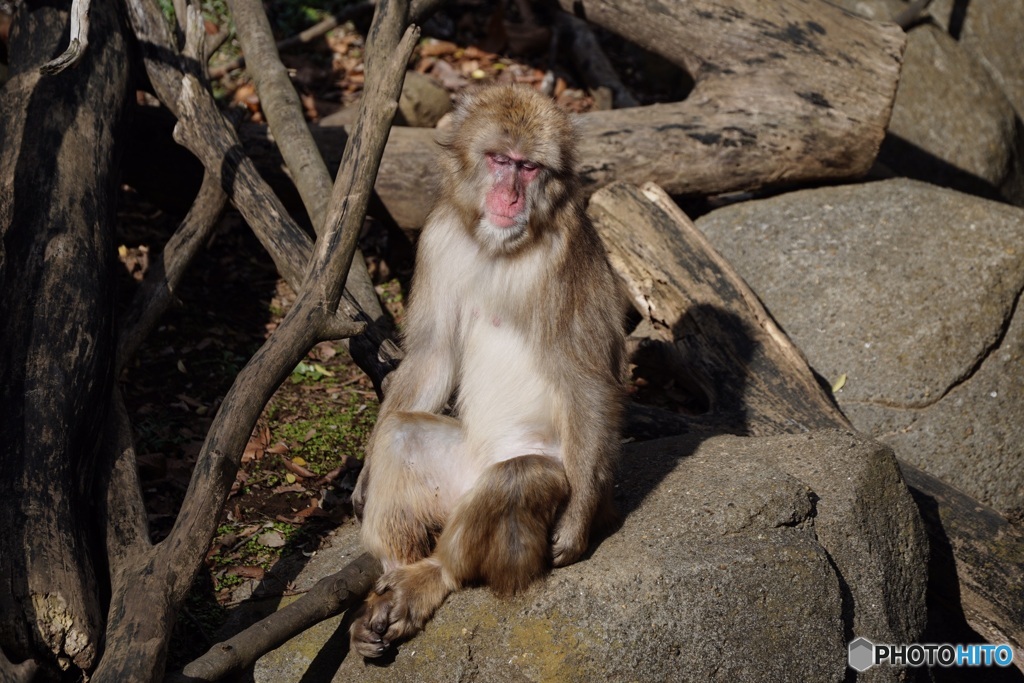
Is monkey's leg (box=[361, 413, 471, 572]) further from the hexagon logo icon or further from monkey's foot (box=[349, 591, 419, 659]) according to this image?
the hexagon logo icon

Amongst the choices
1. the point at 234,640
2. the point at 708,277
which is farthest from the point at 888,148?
the point at 234,640

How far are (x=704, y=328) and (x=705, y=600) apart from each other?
2.30m

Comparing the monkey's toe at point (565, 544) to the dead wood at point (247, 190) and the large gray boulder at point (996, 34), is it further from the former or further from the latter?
the large gray boulder at point (996, 34)

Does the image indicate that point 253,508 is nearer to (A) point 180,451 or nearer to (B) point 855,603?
(A) point 180,451

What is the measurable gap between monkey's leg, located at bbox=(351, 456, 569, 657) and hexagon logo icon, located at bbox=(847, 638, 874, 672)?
4.08 feet

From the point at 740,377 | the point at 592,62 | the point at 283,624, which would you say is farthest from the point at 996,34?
the point at 283,624

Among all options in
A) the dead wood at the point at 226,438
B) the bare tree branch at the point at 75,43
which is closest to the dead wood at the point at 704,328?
the dead wood at the point at 226,438

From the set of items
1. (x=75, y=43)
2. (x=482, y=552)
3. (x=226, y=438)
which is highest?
(x=75, y=43)

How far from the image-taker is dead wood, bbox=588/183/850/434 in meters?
5.33

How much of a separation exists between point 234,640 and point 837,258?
4.40 meters

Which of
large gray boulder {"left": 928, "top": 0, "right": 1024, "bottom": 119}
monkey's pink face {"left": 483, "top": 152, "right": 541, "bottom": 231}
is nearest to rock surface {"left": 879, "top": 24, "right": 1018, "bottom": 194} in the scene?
large gray boulder {"left": 928, "top": 0, "right": 1024, "bottom": 119}

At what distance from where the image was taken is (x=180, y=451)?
522 centimetres

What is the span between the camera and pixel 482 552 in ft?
11.5

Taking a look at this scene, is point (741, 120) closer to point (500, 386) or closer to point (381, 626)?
point (500, 386)
